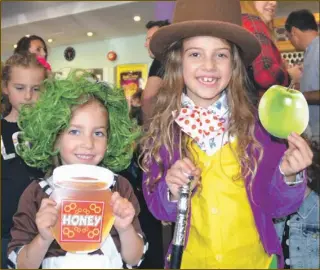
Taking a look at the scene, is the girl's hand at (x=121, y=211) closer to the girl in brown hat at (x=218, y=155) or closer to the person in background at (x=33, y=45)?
the girl in brown hat at (x=218, y=155)

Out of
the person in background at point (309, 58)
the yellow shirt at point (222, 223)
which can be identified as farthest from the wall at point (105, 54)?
the yellow shirt at point (222, 223)

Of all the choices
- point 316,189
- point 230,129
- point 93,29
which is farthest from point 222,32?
point 93,29

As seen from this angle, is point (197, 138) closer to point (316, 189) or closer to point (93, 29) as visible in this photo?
point (316, 189)

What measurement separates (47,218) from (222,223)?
0.56m

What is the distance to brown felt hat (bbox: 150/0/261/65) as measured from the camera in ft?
5.33

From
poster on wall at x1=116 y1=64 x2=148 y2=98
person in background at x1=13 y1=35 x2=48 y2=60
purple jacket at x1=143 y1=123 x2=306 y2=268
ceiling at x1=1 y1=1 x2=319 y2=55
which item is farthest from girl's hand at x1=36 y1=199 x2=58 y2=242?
poster on wall at x1=116 y1=64 x2=148 y2=98

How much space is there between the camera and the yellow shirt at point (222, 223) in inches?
62.1

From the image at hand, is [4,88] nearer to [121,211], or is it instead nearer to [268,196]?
[121,211]

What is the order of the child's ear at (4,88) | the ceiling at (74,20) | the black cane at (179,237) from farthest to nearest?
the ceiling at (74,20)
the child's ear at (4,88)
the black cane at (179,237)

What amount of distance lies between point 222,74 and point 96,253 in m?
0.70

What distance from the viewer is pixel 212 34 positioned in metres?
1.66

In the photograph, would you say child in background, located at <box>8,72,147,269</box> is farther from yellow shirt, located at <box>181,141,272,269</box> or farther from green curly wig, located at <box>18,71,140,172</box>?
yellow shirt, located at <box>181,141,272,269</box>

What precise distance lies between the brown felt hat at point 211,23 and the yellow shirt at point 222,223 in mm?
360

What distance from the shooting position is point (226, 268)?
1564 millimetres
